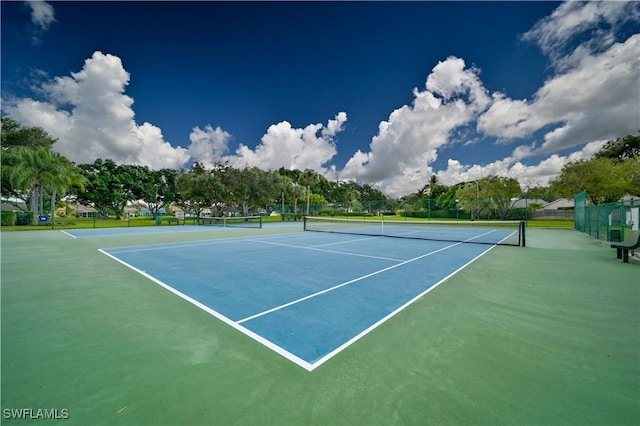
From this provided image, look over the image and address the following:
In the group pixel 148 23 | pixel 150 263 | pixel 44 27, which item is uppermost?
pixel 148 23

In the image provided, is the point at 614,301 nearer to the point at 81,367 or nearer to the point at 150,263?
the point at 81,367

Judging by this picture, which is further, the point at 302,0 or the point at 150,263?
the point at 302,0

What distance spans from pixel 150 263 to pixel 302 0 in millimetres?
17299

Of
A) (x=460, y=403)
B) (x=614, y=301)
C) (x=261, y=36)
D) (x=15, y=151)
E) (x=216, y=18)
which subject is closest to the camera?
(x=460, y=403)

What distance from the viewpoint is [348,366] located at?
2.68 meters

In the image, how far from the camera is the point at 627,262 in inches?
314

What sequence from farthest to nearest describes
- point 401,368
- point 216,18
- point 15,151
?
point 15,151 → point 216,18 → point 401,368

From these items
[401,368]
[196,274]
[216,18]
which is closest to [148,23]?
[216,18]

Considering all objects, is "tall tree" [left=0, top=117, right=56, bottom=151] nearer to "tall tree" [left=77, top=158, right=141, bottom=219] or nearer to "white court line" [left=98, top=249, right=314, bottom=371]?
"tall tree" [left=77, top=158, right=141, bottom=219]

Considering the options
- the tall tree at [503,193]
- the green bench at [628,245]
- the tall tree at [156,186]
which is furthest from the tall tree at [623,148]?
the tall tree at [156,186]

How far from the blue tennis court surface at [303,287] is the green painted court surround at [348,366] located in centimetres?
28

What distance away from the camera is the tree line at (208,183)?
2664 cm

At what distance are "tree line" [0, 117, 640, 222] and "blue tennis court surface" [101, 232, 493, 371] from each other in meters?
25.4

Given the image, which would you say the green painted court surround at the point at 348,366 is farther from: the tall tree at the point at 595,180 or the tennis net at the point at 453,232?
the tall tree at the point at 595,180
